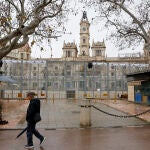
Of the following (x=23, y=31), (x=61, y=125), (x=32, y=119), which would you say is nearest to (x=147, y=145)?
(x=32, y=119)

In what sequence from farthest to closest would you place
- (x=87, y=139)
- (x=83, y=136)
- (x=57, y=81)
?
(x=57, y=81)
(x=83, y=136)
(x=87, y=139)

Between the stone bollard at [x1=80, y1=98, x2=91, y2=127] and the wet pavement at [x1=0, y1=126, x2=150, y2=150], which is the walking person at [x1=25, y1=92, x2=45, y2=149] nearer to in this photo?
the wet pavement at [x1=0, y1=126, x2=150, y2=150]

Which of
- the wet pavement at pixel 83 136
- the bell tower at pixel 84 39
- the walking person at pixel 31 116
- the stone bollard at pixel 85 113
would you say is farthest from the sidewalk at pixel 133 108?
the bell tower at pixel 84 39

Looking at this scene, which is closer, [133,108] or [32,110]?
[32,110]

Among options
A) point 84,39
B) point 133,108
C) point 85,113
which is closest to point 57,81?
point 133,108

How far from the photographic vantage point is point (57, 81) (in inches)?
1754

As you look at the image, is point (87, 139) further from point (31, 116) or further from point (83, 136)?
point (31, 116)

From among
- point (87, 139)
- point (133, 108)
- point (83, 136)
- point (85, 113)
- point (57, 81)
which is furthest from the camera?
point (57, 81)

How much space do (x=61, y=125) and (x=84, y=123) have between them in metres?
1.16

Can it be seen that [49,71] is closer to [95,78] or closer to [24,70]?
[24,70]

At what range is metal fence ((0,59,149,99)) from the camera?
43000 mm

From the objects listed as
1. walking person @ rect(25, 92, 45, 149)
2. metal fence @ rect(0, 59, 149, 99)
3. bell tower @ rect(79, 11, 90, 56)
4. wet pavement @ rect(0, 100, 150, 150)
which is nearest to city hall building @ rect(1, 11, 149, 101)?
metal fence @ rect(0, 59, 149, 99)

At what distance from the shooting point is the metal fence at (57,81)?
43.0 meters

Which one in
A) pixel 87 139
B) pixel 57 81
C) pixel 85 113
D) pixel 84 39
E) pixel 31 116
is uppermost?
pixel 84 39
